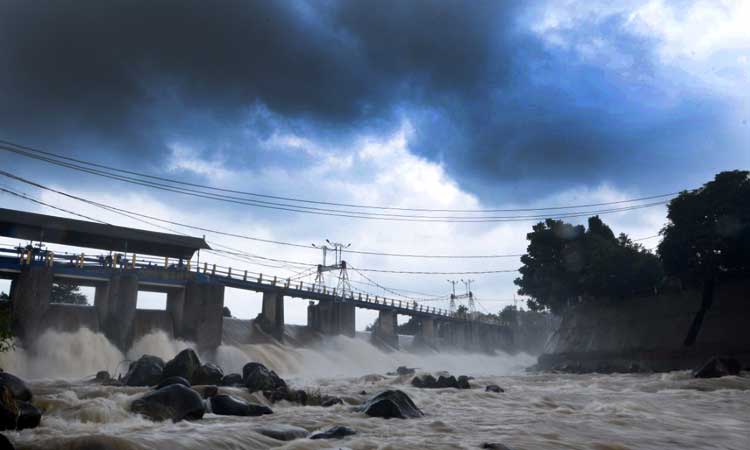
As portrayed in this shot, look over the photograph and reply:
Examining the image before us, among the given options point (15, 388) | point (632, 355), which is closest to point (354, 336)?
point (632, 355)

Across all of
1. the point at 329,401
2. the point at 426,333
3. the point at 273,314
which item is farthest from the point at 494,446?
the point at 426,333

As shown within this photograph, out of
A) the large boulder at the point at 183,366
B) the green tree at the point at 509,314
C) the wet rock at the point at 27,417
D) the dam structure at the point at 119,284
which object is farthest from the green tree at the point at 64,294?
the green tree at the point at 509,314

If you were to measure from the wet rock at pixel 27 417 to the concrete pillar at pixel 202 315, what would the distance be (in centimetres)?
3171

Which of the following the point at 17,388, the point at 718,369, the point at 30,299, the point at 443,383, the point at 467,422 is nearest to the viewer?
the point at 17,388

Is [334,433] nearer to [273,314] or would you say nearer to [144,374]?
[144,374]

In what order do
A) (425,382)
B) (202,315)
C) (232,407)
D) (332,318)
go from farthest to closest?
(332,318), (202,315), (425,382), (232,407)

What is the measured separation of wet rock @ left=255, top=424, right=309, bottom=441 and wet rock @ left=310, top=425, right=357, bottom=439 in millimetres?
371

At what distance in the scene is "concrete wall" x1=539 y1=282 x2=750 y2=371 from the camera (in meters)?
44.8

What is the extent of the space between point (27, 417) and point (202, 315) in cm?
3276

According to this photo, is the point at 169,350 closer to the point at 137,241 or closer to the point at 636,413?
the point at 137,241

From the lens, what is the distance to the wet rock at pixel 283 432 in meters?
11.1

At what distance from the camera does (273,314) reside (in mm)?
53625

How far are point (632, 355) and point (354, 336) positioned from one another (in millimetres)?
29519

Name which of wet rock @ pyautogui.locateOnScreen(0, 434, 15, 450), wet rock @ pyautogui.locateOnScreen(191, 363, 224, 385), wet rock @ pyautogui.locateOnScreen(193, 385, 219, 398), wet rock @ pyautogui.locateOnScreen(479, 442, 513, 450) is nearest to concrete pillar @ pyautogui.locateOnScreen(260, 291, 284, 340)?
wet rock @ pyautogui.locateOnScreen(191, 363, 224, 385)
